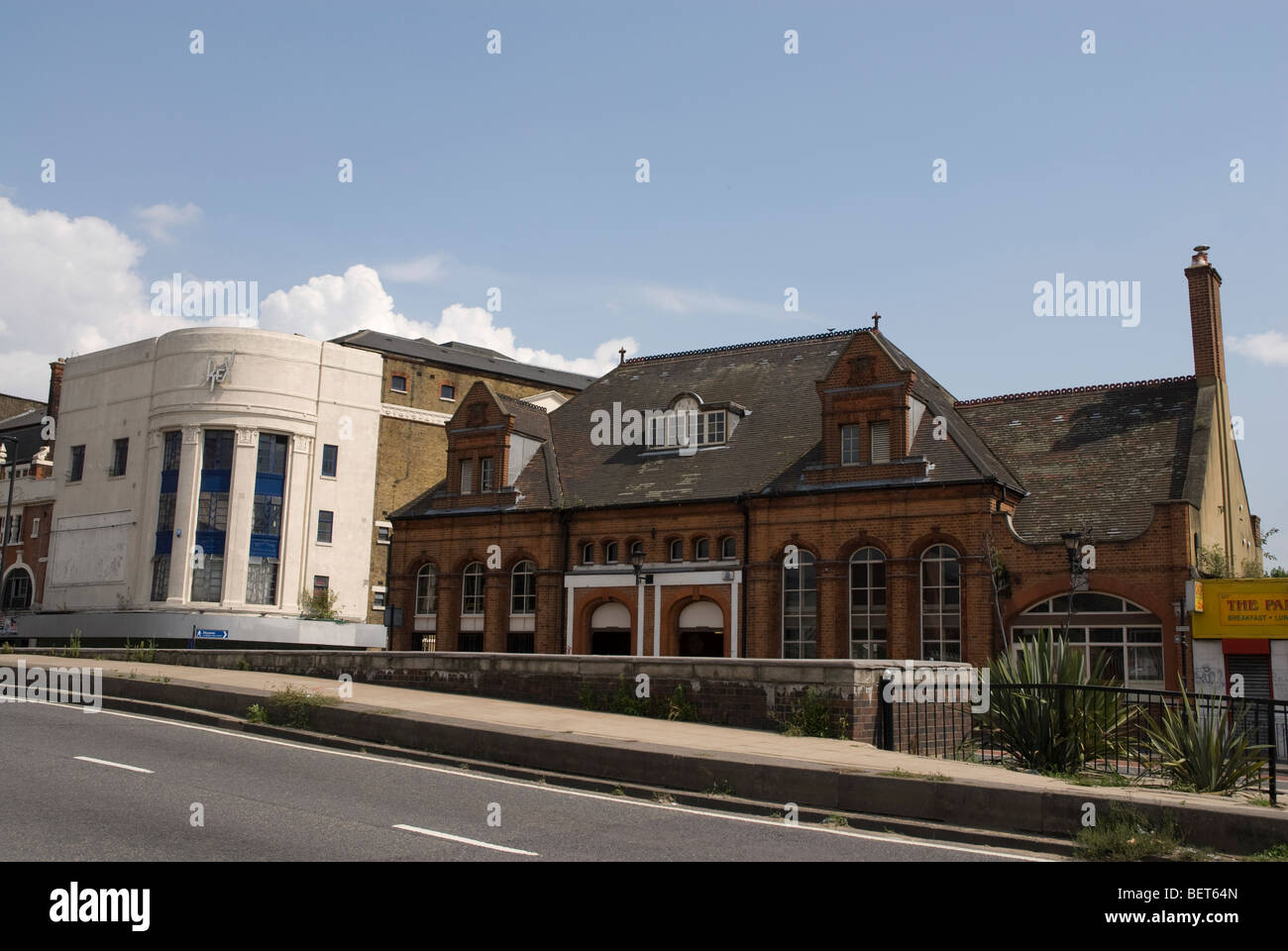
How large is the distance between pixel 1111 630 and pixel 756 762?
1879 centimetres

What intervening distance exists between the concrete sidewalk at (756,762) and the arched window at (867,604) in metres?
13.6

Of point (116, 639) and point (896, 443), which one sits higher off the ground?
point (896, 443)

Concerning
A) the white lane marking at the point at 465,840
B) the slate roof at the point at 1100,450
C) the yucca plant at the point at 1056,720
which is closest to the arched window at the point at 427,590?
the slate roof at the point at 1100,450

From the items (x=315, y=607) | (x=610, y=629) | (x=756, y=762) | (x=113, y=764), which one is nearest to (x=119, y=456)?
(x=315, y=607)

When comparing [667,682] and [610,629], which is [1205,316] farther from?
[667,682]

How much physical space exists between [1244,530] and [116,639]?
4773 centimetres

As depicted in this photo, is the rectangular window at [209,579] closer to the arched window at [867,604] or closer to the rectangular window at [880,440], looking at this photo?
the arched window at [867,604]

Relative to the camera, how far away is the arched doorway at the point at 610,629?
116 feet

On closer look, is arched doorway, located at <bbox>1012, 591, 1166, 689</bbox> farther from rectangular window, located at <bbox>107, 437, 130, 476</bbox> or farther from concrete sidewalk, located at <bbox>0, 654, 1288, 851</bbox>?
rectangular window, located at <bbox>107, 437, 130, 476</bbox>

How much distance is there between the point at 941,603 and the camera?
30.5 metres

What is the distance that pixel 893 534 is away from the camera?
3125 cm

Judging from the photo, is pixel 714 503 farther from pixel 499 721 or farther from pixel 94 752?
pixel 94 752

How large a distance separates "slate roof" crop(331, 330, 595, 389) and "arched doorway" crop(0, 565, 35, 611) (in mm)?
20733

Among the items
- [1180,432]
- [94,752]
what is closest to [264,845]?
[94,752]
